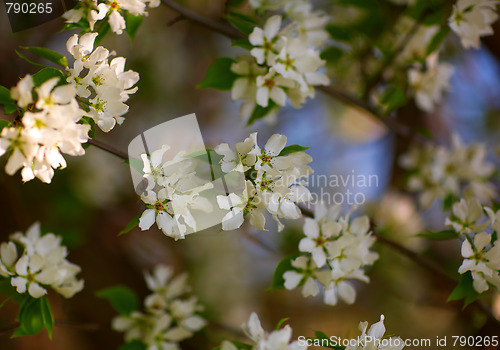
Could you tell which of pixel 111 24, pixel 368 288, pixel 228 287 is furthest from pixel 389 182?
pixel 111 24

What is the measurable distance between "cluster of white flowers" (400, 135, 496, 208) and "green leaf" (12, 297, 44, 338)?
1.13 metres

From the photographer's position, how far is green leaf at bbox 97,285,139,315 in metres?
1.09

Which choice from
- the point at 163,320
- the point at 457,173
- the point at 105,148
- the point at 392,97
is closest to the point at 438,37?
the point at 392,97

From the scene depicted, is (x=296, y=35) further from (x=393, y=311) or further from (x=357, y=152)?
(x=393, y=311)

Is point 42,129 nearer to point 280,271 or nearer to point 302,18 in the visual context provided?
point 280,271

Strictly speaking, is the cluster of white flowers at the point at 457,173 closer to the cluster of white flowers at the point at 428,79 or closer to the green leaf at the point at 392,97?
the cluster of white flowers at the point at 428,79

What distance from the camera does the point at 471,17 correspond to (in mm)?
1016

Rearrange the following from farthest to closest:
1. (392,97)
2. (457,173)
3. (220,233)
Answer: (220,233) → (457,173) → (392,97)

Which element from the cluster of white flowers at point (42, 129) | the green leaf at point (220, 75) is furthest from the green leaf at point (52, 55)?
the green leaf at point (220, 75)

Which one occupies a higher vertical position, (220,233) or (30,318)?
(30,318)

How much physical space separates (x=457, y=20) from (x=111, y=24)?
2.55 feet

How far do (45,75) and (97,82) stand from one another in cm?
8

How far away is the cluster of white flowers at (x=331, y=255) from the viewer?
32.9 inches

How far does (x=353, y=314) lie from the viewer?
183cm
